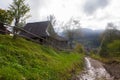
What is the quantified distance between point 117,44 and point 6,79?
55930 millimetres

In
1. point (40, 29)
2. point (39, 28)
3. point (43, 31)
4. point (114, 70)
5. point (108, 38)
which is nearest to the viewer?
point (114, 70)

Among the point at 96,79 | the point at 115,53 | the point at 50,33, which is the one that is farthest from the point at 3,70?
the point at 115,53

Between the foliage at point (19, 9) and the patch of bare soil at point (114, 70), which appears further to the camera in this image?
the foliage at point (19, 9)

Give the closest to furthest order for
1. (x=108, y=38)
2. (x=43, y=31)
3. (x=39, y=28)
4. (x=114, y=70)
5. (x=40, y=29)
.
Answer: (x=114, y=70)
(x=43, y=31)
(x=40, y=29)
(x=39, y=28)
(x=108, y=38)

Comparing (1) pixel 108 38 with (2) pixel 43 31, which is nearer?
(2) pixel 43 31

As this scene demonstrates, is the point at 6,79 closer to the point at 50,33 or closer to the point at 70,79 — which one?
the point at 70,79

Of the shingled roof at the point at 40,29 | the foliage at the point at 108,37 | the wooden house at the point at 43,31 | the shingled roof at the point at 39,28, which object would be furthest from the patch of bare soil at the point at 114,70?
the foliage at the point at 108,37

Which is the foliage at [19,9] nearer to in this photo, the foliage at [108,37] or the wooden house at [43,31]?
the wooden house at [43,31]

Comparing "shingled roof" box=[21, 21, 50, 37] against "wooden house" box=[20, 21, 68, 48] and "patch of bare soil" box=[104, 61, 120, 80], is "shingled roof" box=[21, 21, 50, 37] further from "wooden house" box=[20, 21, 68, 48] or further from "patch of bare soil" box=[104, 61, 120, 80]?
"patch of bare soil" box=[104, 61, 120, 80]

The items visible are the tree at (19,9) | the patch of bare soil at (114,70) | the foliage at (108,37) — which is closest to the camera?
the patch of bare soil at (114,70)

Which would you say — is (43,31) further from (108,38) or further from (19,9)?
(108,38)

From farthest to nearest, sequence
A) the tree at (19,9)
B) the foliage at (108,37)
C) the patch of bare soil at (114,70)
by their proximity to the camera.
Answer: the foliage at (108,37), the tree at (19,9), the patch of bare soil at (114,70)

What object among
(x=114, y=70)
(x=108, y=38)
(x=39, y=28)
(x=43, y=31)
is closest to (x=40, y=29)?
(x=39, y=28)

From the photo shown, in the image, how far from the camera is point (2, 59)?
11141mm
